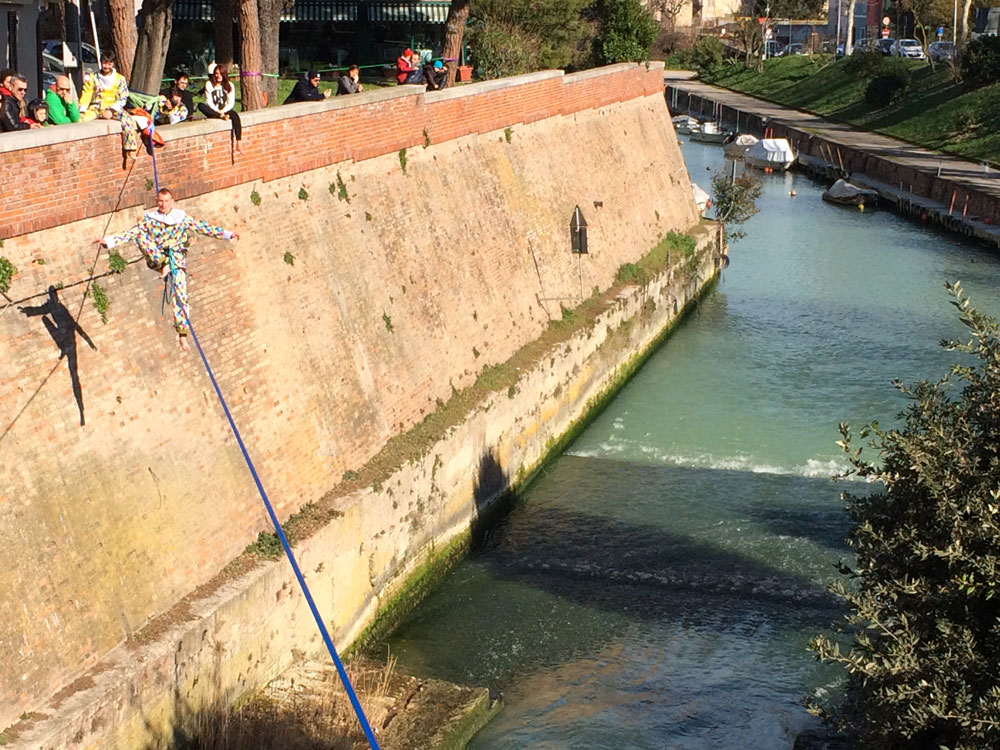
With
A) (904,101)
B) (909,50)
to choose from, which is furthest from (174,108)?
(909,50)

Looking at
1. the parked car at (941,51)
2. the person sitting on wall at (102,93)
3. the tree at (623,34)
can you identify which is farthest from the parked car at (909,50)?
the person sitting on wall at (102,93)

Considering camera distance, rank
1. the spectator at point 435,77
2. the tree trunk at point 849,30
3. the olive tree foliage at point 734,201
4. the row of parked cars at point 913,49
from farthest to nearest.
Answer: the tree trunk at point 849,30 → the row of parked cars at point 913,49 → the olive tree foliage at point 734,201 → the spectator at point 435,77

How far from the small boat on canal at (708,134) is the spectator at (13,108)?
43695 mm

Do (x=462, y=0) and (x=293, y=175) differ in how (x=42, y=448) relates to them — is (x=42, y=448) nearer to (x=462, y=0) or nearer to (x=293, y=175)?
(x=293, y=175)

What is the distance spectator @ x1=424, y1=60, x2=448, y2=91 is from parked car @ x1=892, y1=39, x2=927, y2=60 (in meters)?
44.3

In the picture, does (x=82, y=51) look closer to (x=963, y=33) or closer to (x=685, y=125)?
(x=685, y=125)

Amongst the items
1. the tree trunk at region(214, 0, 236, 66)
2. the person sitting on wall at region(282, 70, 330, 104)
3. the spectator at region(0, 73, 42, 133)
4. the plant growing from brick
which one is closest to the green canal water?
the plant growing from brick

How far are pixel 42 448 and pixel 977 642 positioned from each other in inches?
252

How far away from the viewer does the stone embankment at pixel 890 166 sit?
3450 centimetres

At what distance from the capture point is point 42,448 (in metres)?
9.43

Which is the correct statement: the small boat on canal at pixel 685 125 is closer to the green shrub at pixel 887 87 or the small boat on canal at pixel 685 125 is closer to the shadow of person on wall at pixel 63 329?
the green shrub at pixel 887 87

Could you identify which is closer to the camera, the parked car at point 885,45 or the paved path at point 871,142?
the paved path at point 871,142

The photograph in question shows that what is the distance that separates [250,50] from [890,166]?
2852 cm

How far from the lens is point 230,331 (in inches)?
471
